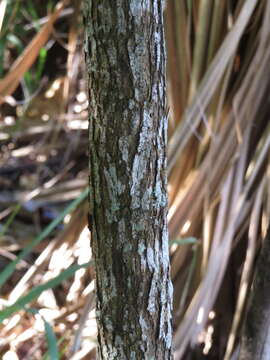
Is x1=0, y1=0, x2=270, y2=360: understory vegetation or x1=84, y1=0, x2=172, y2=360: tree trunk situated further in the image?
x1=0, y1=0, x2=270, y2=360: understory vegetation

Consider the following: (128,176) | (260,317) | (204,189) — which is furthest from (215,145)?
(128,176)

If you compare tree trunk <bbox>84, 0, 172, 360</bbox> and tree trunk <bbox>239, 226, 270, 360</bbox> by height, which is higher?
tree trunk <bbox>84, 0, 172, 360</bbox>

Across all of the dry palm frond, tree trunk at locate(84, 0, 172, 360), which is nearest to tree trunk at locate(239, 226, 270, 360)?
tree trunk at locate(84, 0, 172, 360)

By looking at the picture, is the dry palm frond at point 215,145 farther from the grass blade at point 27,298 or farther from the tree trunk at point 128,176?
the tree trunk at point 128,176

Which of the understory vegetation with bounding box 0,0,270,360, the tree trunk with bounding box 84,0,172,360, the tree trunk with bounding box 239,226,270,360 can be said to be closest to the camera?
the tree trunk with bounding box 84,0,172,360

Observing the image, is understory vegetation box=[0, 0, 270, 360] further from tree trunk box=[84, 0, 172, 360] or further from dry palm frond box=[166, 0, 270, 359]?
tree trunk box=[84, 0, 172, 360]

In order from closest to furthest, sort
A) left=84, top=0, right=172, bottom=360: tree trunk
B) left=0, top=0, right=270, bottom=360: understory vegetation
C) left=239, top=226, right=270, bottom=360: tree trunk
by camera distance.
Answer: left=84, top=0, right=172, bottom=360: tree trunk → left=239, top=226, right=270, bottom=360: tree trunk → left=0, top=0, right=270, bottom=360: understory vegetation

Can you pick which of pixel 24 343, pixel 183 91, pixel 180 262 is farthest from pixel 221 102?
pixel 24 343

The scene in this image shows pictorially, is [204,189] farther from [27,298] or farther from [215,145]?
[27,298]
